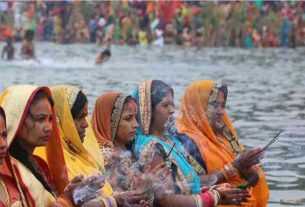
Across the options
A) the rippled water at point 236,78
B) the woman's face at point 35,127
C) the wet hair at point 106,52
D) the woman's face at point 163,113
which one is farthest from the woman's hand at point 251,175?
the wet hair at point 106,52

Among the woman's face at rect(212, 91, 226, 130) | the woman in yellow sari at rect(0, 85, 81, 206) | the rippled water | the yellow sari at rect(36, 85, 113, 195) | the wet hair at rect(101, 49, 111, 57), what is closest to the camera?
the woman in yellow sari at rect(0, 85, 81, 206)

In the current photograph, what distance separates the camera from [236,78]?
70.6 feet

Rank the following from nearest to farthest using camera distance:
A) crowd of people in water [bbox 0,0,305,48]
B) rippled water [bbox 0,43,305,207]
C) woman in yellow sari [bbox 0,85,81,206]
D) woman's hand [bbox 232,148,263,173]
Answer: woman in yellow sari [bbox 0,85,81,206]
woman's hand [bbox 232,148,263,173]
rippled water [bbox 0,43,305,207]
crowd of people in water [bbox 0,0,305,48]

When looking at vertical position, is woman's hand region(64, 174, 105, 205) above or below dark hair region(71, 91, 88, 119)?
below

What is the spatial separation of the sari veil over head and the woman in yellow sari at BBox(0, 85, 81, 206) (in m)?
0.91

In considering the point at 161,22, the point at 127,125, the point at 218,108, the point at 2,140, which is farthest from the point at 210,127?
the point at 161,22

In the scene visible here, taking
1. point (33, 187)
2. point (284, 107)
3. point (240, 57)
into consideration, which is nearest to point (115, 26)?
point (240, 57)

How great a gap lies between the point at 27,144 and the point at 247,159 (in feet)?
6.67

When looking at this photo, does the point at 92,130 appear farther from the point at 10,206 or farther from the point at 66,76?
the point at 66,76

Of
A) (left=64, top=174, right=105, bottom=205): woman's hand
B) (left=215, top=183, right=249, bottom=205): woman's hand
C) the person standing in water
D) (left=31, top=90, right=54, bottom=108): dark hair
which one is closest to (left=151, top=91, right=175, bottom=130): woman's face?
(left=215, top=183, right=249, bottom=205): woman's hand

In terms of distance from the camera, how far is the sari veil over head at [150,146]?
5.82 meters

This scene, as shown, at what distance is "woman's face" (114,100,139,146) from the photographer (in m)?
5.91

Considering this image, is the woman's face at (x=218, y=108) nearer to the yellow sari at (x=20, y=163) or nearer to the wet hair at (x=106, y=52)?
the yellow sari at (x=20, y=163)

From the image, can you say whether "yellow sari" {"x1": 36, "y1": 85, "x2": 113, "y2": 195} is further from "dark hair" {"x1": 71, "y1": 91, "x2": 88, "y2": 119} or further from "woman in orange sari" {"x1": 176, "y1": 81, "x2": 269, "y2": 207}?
"woman in orange sari" {"x1": 176, "y1": 81, "x2": 269, "y2": 207}
